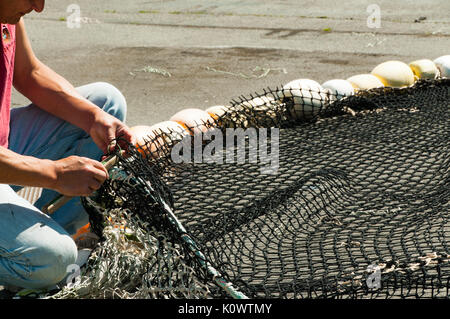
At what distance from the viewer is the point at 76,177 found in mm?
2555

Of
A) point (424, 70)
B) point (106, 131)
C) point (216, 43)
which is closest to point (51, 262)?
point (106, 131)

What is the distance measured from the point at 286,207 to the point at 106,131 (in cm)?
94

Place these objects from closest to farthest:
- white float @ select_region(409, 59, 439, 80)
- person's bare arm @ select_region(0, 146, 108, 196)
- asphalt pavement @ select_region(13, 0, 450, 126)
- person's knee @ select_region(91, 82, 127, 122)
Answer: person's bare arm @ select_region(0, 146, 108, 196) < person's knee @ select_region(91, 82, 127, 122) < white float @ select_region(409, 59, 439, 80) < asphalt pavement @ select_region(13, 0, 450, 126)

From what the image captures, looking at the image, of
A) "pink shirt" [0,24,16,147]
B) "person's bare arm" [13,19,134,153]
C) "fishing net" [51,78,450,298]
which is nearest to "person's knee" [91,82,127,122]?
"person's bare arm" [13,19,134,153]

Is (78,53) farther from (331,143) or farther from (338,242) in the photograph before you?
(338,242)

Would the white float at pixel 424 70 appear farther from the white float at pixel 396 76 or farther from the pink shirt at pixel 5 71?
the pink shirt at pixel 5 71

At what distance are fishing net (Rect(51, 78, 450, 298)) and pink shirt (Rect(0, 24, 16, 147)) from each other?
0.47 meters

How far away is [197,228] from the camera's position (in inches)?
117

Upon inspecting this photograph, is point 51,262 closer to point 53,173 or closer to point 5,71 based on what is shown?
point 53,173

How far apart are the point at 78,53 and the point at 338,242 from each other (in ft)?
15.8

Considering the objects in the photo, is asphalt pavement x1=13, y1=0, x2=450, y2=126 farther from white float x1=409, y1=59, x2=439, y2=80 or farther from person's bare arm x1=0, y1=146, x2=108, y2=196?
person's bare arm x1=0, y1=146, x2=108, y2=196

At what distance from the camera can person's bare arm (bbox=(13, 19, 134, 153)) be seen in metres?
2.99

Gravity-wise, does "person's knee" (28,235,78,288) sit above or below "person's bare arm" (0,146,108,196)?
below

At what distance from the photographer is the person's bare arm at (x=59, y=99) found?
2986 millimetres
